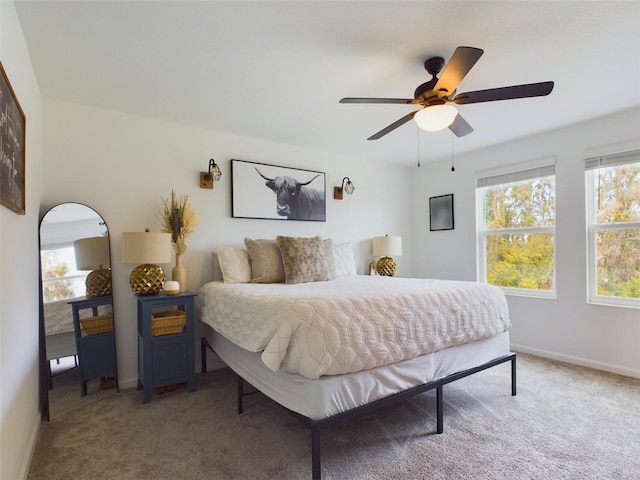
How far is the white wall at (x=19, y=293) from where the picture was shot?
1469mm

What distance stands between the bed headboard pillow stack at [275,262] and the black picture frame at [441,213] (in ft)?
6.76

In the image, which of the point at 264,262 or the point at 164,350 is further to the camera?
the point at 264,262

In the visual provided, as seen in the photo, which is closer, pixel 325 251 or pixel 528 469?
pixel 528 469

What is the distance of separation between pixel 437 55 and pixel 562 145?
2190 mm

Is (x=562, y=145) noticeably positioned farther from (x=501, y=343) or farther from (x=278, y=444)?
(x=278, y=444)

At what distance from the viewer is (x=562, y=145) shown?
3.42m

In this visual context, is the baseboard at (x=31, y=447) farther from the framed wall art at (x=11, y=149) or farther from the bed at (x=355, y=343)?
the framed wall art at (x=11, y=149)

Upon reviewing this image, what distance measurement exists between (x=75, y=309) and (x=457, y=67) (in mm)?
3122

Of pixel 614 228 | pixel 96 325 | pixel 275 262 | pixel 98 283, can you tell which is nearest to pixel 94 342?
pixel 96 325

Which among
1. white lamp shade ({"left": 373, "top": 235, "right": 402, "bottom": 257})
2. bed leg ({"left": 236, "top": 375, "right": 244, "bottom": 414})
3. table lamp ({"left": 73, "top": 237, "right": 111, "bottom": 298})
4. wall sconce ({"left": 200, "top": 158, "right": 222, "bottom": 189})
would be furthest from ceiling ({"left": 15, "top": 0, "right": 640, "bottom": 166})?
bed leg ({"left": 236, "top": 375, "right": 244, "bottom": 414})

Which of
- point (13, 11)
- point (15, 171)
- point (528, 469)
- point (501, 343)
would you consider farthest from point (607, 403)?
point (13, 11)

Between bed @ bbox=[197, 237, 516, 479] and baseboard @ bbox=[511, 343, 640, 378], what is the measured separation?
1251 millimetres

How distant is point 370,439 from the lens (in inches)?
78.8

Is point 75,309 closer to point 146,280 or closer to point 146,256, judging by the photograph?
point 146,280
